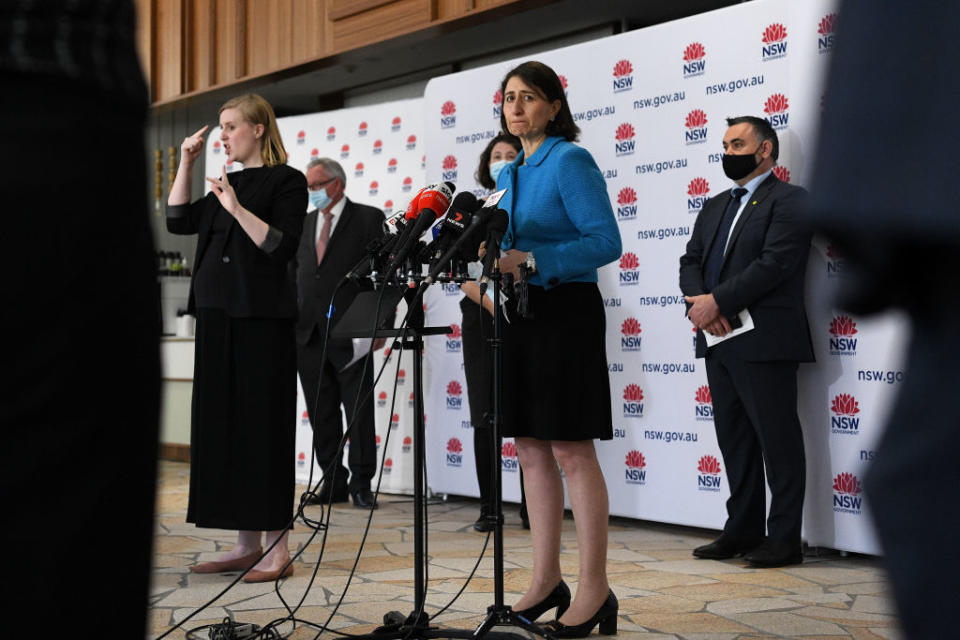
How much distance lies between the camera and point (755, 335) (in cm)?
415

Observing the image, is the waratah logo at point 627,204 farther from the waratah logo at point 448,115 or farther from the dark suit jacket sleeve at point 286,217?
the dark suit jacket sleeve at point 286,217

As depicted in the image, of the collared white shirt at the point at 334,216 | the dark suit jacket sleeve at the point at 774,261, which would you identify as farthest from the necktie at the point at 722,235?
the collared white shirt at the point at 334,216

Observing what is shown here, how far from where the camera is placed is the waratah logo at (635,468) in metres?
4.94

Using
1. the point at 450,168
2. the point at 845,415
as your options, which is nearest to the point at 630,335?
the point at 845,415

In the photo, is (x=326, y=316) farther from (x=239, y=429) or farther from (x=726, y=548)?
(x=726, y=548)

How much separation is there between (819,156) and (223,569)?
3.53 meters

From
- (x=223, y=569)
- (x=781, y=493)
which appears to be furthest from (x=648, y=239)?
(x=223, y=569)

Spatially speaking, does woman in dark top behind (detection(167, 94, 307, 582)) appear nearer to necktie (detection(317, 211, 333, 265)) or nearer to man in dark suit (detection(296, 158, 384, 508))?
man in dark suit (detection(296, 158, 384, 508))

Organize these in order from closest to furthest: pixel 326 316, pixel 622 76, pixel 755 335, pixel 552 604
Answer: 1. pixel 552 604
2. pixel 755 335
3. pixel 622 76
4. pixel 326 316

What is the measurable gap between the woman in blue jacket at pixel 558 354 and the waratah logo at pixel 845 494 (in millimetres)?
1697

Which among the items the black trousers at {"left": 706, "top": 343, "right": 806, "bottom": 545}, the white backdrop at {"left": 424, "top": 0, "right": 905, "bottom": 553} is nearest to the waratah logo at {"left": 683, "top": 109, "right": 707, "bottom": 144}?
the white backdrop at {"left": 424, "top": 0, "right": 905, "bottom": 553}

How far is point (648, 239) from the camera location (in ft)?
16.3

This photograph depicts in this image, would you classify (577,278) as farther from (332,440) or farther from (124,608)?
(332,440)

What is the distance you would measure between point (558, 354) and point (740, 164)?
187 centimetres
